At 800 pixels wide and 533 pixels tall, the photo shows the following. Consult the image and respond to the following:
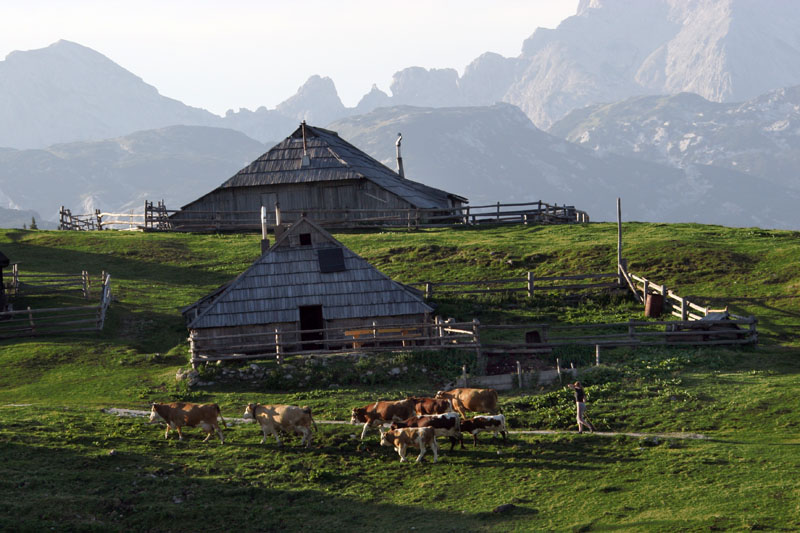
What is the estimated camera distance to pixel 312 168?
56531mm

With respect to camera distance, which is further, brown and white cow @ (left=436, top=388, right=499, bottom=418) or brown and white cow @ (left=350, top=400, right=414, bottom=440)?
brown and white cow @ (left=436, top=388, right=499, bottom=418)

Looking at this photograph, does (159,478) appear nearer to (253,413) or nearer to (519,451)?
(253,413)

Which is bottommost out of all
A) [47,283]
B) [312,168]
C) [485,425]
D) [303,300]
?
[485,425]

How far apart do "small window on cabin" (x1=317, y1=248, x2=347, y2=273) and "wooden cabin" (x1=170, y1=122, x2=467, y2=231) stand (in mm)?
23242

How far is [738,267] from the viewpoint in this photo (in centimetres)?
3794

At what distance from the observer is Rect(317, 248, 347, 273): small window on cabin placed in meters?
30.4

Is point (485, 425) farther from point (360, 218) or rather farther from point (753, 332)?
point (360, 218)

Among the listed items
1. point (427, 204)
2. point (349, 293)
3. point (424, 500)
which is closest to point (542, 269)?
point (349, 293)

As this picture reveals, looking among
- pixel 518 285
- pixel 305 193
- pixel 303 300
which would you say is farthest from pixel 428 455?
pixel 305 193

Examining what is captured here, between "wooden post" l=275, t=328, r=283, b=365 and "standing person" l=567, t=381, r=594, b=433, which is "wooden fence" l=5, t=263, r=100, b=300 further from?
"standing person" l=567, t=381, r=594, b=433

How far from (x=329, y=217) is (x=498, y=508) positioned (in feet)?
135

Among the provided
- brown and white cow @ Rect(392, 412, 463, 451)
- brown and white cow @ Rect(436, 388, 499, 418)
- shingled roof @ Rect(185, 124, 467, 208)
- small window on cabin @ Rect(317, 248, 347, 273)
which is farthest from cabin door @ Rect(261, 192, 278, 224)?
brown and white cow @ Rect(392, 412, 463, 451)

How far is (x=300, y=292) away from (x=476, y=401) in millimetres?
10637

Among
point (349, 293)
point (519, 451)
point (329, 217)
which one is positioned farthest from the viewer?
point (329, 217)
